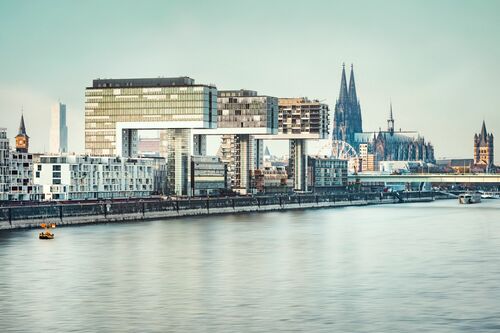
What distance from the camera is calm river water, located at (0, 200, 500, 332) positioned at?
59.9 meters

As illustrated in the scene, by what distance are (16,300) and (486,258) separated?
165 feet

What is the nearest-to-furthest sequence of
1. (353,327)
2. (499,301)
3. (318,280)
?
(353,327), (499,301), (318,280)

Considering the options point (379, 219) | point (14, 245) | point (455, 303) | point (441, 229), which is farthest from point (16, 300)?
point (379, 219)

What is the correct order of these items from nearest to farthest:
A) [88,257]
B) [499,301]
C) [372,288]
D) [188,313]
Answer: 1. [188,313]
2. [499,301]
3. [372,288]
4. [88,257]

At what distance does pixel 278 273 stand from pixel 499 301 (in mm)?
22743

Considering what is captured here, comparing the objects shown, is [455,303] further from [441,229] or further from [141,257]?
[441,229]

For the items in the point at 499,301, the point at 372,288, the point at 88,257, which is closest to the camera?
the point at 499,301

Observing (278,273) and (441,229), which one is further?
(441,229)

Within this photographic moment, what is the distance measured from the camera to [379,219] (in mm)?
191000

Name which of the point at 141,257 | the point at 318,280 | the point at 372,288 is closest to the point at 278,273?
the point at 318,280

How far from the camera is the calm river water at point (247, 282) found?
197 ft

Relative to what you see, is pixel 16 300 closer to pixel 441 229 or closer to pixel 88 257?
pixel 88 257

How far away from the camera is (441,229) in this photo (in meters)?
153

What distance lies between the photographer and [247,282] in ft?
258
